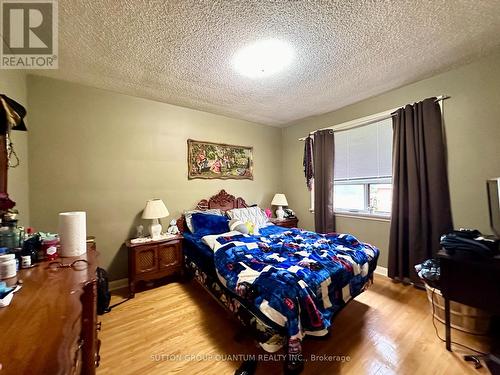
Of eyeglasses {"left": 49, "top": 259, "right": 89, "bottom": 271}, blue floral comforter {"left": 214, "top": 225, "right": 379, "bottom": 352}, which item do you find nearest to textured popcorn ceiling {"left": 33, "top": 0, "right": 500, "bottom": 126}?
eyeglasses {"left": 49, "top": 259, "right": 89, "bottom": 271}

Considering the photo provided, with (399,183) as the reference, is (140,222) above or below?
below

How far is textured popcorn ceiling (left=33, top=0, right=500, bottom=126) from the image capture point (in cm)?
148

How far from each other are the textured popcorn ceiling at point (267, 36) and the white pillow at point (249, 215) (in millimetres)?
1766

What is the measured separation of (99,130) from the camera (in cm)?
260

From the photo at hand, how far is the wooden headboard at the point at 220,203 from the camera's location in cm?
328

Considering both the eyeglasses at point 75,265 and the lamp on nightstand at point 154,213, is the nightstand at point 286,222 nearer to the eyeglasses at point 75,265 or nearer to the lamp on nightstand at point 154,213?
the lamp on nightstand at point 154,213

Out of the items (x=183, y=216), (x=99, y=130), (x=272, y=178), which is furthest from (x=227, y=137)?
(x=99, y=130)

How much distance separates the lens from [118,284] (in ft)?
8.80

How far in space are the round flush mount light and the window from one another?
173cm

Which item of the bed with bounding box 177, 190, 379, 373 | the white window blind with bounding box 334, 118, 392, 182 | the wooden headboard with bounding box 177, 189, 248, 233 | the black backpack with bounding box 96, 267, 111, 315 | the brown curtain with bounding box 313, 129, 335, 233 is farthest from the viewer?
the brown curtain with bounding box 313, 129, 335, 233

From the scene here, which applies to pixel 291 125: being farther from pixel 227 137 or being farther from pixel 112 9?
pixel 112 9

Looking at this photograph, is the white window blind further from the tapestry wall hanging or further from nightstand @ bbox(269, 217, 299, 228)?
the tapestry wall hanging

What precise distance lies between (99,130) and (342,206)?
3707mm

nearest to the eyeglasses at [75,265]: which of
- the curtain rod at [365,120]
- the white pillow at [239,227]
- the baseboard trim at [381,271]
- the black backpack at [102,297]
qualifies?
the black backpack at [102,297]
